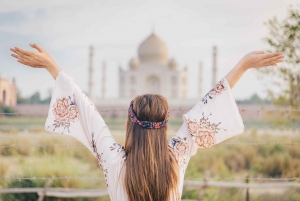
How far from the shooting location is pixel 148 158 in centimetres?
122

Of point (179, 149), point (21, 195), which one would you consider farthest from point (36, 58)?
point (21, 195)

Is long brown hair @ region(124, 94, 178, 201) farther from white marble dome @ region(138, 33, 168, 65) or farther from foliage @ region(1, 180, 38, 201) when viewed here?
white marble dome @ region(138, 33, 168, 65)

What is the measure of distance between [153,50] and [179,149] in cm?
3045

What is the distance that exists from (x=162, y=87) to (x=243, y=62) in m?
30.7

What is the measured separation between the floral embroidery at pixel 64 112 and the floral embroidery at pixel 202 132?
483 mm

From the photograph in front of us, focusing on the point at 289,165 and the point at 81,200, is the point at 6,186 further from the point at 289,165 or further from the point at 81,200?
the point at 289,165

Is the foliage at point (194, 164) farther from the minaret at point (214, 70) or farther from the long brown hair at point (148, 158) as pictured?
the minaret at point (214, 70)

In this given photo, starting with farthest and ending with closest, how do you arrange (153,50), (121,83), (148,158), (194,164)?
(121,83)
(153,50)
(194,164)
(148,158)

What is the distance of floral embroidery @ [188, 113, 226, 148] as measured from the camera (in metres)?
1.39

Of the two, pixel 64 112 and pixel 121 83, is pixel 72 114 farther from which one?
pixel 121 83

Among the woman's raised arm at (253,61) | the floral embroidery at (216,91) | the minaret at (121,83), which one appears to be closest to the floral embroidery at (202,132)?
the floral embroidery at (216,91)

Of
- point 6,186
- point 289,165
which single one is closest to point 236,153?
point 289,165

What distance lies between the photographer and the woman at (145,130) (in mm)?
1228

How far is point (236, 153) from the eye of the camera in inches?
260
